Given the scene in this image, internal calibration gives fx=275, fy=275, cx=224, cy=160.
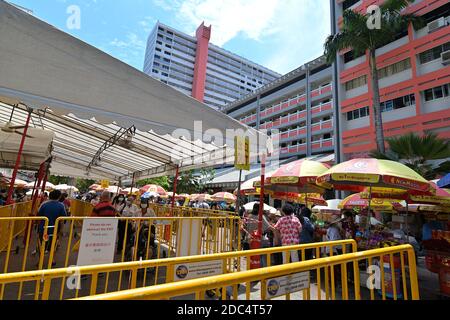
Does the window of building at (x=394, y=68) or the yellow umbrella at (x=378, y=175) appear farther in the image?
the window of building at (x=394, y=68)

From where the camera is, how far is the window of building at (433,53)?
18.8m

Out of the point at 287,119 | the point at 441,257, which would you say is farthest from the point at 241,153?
the point at 287,119

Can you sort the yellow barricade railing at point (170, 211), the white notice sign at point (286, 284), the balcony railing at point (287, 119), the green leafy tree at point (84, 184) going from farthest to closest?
the green leafy tree at point (84, 184)
the balcony railing at point (287, 119)
the yellow barricade railing at point (170, 211)
the white notice sign at point (286, 284)

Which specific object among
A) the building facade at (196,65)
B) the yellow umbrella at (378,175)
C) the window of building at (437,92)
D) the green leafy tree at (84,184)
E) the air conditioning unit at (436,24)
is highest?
the building facade at (196,65)

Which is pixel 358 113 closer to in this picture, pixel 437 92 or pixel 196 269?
pixel 437 92

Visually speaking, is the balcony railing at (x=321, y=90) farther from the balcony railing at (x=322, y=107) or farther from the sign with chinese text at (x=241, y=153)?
the sign with chinese text at (x=241, y=153)

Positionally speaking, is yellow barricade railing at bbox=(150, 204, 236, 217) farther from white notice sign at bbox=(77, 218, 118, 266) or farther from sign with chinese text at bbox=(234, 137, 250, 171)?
white notice sign at bbox=(77, 218, 118, 266)

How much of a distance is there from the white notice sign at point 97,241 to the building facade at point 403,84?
20.4m

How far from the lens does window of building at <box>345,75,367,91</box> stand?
2369 cm

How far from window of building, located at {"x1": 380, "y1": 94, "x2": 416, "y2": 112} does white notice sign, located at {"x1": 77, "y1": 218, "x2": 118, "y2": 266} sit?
893 inches

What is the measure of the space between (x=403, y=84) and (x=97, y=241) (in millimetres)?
23430

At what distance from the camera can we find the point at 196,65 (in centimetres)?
8150

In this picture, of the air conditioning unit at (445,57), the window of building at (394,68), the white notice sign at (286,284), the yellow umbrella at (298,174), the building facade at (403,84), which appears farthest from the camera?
the window of building at (394,68)

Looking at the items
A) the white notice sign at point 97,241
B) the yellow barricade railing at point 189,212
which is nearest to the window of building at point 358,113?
the yellow barricade railing at point 189,212
